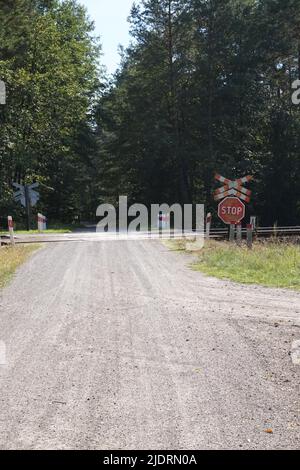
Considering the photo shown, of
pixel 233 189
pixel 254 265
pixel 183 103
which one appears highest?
pixel 183 103

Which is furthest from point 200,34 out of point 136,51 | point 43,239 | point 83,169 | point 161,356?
point 161,356

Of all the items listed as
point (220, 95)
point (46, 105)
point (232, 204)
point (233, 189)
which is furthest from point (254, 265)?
point (220, 95)

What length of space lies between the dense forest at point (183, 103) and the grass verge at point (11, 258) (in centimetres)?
2102

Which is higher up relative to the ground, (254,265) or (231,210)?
(231,210)

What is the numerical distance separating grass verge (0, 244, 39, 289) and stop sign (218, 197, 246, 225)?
226 inches

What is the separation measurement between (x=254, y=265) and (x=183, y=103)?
33.3 meters

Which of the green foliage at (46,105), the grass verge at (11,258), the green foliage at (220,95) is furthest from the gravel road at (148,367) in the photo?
the green foliage at (220,95)

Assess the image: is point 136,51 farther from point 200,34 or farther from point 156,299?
point 156,299

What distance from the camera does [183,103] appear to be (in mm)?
44688

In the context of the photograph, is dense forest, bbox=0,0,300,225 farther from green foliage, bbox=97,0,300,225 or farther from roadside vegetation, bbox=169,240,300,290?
roadside vegetation, bbox=169,240,300,290

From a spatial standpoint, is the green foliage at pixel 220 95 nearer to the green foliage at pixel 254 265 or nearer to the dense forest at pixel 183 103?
the dense forest at pixel 183 103

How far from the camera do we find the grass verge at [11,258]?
39.6ft

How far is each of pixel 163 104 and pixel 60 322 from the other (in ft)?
129

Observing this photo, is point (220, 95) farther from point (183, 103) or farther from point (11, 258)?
point (11, 258)
